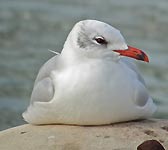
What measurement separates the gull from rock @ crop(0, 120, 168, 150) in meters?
0.05

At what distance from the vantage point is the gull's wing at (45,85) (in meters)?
3.74

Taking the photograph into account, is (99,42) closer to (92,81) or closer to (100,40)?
(100,40)

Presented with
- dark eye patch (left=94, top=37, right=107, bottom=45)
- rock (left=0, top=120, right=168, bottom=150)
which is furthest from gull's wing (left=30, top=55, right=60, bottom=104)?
dark eye patch (left=94, top=37, right=107, bottom=45)

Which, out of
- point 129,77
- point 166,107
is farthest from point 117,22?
point 129,77

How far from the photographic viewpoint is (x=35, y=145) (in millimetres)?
3590

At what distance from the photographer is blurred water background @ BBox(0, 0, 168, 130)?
21.8 feet

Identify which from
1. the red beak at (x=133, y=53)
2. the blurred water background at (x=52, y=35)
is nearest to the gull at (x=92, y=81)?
the red beak at (x=133, y=53)

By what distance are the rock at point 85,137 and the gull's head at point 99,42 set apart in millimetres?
370

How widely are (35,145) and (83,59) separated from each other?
0.47 meters

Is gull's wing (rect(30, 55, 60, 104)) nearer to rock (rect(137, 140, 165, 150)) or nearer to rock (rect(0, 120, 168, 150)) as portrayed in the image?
rock (rect(0, 120, 168, 150))

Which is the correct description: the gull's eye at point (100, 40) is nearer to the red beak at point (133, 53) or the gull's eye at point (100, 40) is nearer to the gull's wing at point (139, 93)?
the red beak at point (133, 53)

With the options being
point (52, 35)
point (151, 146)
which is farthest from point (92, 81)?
point (52, 35)

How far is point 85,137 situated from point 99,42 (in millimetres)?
462

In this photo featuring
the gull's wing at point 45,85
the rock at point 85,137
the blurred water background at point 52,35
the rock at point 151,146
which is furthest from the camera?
the blurred water background at point 52,35
